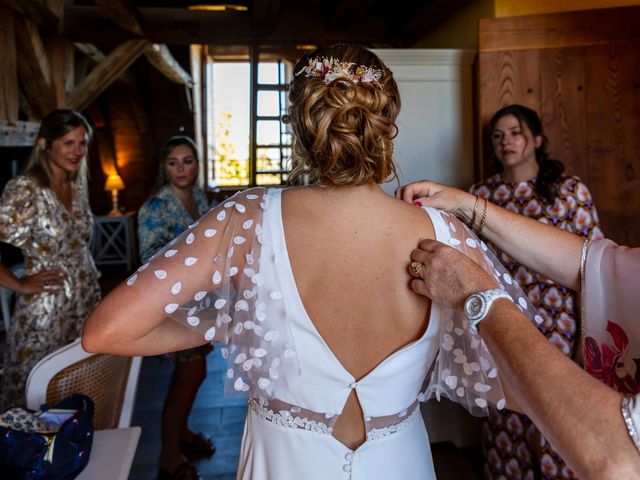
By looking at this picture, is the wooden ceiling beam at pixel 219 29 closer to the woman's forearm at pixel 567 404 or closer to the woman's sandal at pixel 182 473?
the woman's sandal at pixel 182 473

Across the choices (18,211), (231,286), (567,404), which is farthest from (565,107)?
(18,211)

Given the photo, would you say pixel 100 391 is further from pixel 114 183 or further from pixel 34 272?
pixel 114 183

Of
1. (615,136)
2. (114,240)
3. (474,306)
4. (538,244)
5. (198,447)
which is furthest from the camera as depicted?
(114,240)

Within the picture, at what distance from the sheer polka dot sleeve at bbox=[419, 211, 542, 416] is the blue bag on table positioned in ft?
2.74

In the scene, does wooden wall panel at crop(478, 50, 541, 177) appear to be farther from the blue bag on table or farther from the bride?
the blue bag on table

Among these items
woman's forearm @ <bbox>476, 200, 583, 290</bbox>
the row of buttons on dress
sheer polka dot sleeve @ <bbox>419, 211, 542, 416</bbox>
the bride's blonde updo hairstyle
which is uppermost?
the bride's blonde updo hairstyle

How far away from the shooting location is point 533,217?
234 centimetres

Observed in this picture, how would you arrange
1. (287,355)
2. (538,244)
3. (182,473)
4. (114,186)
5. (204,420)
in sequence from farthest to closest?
(114,186) → (204,420) → (182,473) → (538,244) → (287,355)

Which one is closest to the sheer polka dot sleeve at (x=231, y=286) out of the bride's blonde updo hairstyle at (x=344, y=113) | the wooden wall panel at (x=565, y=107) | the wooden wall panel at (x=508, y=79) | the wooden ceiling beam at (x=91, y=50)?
the bride's blonde updo hairstyle at (x=344, y=113)

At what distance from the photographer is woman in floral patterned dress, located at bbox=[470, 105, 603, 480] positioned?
2.21 metres

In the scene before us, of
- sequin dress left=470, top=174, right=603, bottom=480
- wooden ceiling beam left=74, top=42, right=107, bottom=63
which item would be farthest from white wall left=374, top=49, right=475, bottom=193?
wooden ceiling beam left=74, top=42, right=107, bottom=63

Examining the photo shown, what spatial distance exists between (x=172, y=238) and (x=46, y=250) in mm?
570

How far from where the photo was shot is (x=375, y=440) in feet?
3.71

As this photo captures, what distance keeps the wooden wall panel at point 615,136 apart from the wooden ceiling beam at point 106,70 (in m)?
3.50
